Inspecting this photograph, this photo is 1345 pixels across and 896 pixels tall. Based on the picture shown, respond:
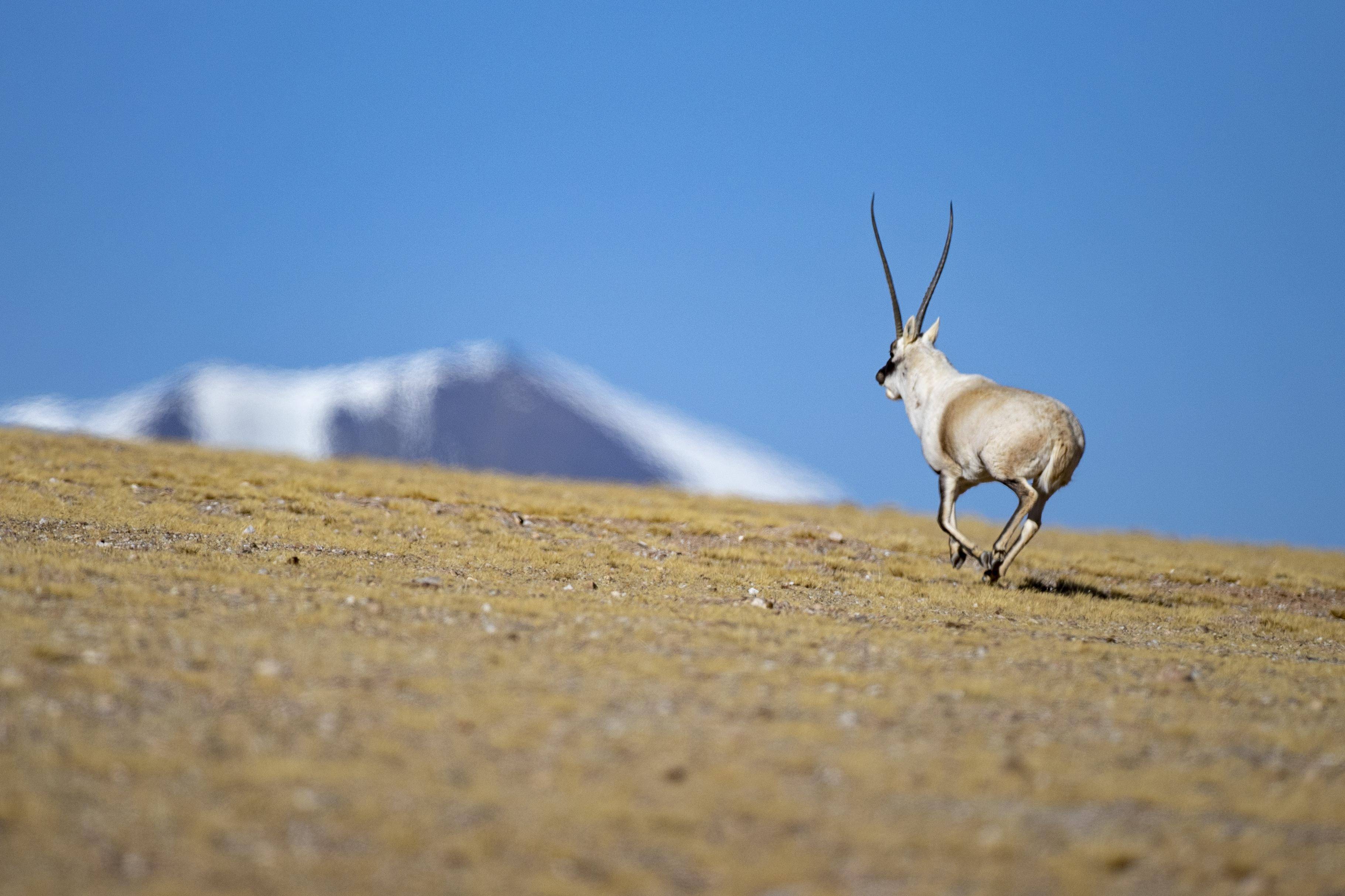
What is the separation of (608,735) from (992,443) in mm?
10967

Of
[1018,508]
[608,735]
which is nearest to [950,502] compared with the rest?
[1018,508]

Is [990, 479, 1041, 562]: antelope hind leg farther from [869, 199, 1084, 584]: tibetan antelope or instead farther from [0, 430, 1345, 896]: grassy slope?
[0, 430, 1345, 896]: grassy slope

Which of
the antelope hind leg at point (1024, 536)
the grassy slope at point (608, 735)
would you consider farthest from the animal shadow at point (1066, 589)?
the grassy slope at point (608, 735)

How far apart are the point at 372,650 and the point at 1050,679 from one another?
19.3 ft

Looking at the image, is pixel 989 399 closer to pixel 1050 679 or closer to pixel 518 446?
pixel 1050 679

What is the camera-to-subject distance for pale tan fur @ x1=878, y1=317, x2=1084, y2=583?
54.2 ft

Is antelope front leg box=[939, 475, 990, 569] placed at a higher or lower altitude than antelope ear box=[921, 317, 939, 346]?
lower

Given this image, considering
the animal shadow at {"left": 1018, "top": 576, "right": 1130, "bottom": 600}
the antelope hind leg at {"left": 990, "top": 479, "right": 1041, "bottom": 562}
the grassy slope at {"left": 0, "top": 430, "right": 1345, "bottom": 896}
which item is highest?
the antelope hind leg at {"left": 990, "top": 479, "right": 1041, "bottom": 562}

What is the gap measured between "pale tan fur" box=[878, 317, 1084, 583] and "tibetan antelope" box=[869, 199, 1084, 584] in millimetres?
14

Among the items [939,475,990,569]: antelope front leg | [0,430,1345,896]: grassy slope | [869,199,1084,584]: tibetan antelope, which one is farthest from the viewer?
[939,475,990,569]: antelope front leg

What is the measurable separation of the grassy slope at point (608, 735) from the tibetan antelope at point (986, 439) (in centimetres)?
213

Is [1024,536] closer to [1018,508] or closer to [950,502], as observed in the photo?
[1018,508]

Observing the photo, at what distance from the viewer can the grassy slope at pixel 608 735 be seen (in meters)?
5.58

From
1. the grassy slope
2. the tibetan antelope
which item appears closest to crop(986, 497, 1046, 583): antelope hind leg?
the tibetan antelope
